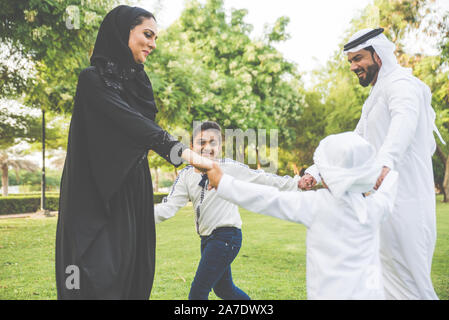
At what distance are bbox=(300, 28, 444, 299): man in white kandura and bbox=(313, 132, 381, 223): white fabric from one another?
1.21 ft

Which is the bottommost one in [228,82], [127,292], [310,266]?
[127,292]

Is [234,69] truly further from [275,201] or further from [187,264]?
[275,201]

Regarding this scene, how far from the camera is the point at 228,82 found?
21312 millimetres

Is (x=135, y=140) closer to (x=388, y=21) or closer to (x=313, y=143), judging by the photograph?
(x=388, y=21)

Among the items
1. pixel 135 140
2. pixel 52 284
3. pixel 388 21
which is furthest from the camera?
pixel 388 21

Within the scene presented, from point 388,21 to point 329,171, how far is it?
1940cm

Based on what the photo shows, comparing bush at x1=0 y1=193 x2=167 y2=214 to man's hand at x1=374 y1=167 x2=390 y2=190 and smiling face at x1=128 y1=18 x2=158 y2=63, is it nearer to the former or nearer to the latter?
smiling face at x1=128 y1=18 x2=158 y2=63

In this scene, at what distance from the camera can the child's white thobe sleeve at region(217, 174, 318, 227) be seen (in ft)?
7.76

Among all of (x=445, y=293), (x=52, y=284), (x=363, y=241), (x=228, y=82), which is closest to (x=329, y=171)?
(x=363, y=241)

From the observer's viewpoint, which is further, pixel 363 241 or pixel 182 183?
pixel 182 183

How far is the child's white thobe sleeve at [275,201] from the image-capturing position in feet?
7.76

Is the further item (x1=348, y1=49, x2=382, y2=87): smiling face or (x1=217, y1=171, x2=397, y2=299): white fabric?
(x1=348, y1=49, x2=382, y2=87): smiling face

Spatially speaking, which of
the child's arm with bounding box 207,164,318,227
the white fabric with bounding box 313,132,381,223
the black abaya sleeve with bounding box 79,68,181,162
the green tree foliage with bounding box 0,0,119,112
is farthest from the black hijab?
the green tree foliage with bounding box 0,0,119,112

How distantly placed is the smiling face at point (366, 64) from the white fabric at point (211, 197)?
107 centimetres
